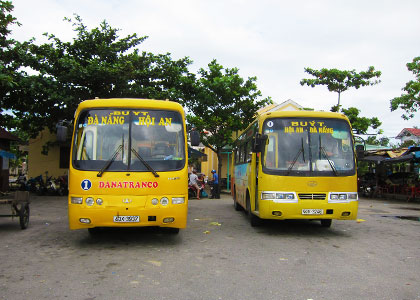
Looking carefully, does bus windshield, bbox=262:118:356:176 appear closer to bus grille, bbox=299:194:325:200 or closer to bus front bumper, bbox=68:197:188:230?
bus grille, bbox=299:194:325:200

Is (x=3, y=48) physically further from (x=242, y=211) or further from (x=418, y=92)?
(x=418, y=92)

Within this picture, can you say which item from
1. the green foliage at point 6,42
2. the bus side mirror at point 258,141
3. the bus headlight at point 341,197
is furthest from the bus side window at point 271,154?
the green foliage at point 6,42

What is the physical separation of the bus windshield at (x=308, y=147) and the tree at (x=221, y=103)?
13.5m

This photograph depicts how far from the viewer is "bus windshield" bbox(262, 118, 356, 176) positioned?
29.0 ft

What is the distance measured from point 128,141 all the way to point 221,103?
53.5 ft

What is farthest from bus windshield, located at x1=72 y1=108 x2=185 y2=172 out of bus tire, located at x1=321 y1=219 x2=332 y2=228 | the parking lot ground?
bus tire, located at x1=321 y1=219 x2=332 y2=228

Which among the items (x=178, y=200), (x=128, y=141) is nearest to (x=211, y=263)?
(x=178, y=200)

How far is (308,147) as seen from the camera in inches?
353

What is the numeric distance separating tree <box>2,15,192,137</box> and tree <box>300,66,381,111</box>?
9.51m

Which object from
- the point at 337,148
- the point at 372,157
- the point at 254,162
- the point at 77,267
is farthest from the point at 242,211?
the point at 372,157

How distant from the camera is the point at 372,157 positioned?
23859 mm

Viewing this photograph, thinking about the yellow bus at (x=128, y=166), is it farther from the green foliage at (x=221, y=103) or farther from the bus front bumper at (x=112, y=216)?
the green foliage at (x=221, y=103)

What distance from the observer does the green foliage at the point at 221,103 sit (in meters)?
22.5

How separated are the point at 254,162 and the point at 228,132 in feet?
43.9
